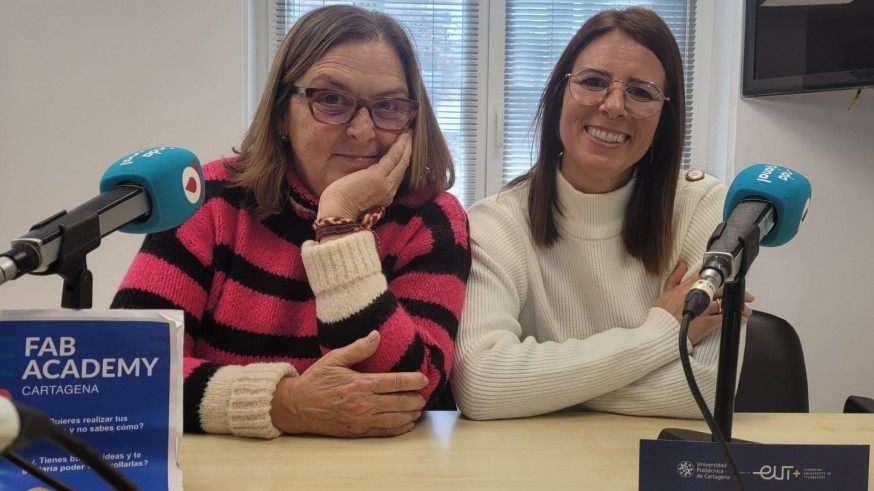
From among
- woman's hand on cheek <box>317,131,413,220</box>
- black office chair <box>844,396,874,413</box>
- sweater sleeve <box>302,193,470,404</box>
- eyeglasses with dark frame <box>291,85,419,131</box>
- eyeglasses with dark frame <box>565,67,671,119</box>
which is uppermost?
eyeglasses with dark frame <box>565,67,671,119</box>

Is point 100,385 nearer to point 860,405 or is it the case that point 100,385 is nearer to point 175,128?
point 860,405

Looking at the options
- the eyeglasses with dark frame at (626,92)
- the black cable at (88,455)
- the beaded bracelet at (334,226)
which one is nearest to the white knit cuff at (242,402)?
the beaded bracelet at (334,226)

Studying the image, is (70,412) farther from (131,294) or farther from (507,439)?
(507,439)

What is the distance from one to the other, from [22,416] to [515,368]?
96 centimetres

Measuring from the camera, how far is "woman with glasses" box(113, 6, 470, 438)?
111 cm

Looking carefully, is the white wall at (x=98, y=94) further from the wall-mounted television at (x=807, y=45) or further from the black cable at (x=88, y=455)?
the black cable at (x=88, y=455)

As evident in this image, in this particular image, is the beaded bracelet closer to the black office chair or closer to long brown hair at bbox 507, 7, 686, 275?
long brown hair at bbox 507, 7, 686, 275

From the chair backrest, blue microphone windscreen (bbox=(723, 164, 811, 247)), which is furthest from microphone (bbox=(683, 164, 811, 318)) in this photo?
the chair backrest

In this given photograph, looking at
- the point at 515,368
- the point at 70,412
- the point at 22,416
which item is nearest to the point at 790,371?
the point at 515,368

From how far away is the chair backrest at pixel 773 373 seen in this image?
5.66 ft

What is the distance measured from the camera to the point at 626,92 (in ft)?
5.05

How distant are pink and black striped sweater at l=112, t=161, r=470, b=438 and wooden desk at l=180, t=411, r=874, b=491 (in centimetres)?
7

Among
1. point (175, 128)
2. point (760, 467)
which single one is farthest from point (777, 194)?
point (175, 128)

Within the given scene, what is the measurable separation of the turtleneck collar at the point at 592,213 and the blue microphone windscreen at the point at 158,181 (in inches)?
38.3
